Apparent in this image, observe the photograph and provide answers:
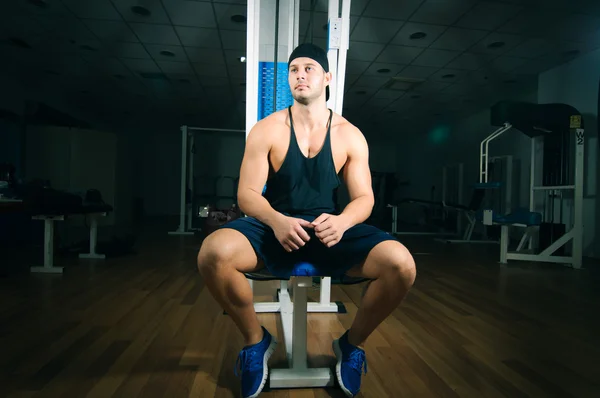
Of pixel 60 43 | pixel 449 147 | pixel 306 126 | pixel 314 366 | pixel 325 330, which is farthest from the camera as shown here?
pixel 449 147

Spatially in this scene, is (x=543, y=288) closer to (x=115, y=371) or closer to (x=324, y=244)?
(x=324, y=244)

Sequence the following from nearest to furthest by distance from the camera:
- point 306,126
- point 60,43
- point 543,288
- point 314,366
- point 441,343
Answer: point 306,126 → point 314,366 → point 441,343 → point 543,288 → point 60,43

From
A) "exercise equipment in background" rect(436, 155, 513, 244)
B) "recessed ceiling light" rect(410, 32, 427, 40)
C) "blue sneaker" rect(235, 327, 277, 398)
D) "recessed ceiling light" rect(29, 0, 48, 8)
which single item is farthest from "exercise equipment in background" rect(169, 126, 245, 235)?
"blue sneaker" rect(235, 327, 277, 398)

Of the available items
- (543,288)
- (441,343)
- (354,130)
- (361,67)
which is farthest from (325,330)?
(361,67)

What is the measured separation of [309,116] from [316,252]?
0.45 metres

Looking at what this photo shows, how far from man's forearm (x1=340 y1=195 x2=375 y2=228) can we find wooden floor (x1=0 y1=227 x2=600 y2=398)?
550mm

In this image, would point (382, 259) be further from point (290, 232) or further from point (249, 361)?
point (249, 361)

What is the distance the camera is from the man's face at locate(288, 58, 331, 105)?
1.10 m

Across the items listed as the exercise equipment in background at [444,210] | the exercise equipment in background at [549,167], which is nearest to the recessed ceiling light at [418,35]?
the exercise equipment in background at [549,167]

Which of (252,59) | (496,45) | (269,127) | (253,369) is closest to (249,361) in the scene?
(253,369)

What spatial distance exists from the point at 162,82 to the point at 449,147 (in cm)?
585

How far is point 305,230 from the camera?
963mm

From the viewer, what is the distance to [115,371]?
121 cm

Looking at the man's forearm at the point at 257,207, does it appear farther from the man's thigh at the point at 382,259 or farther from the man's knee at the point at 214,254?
the man's thigh at the point at 382,259
